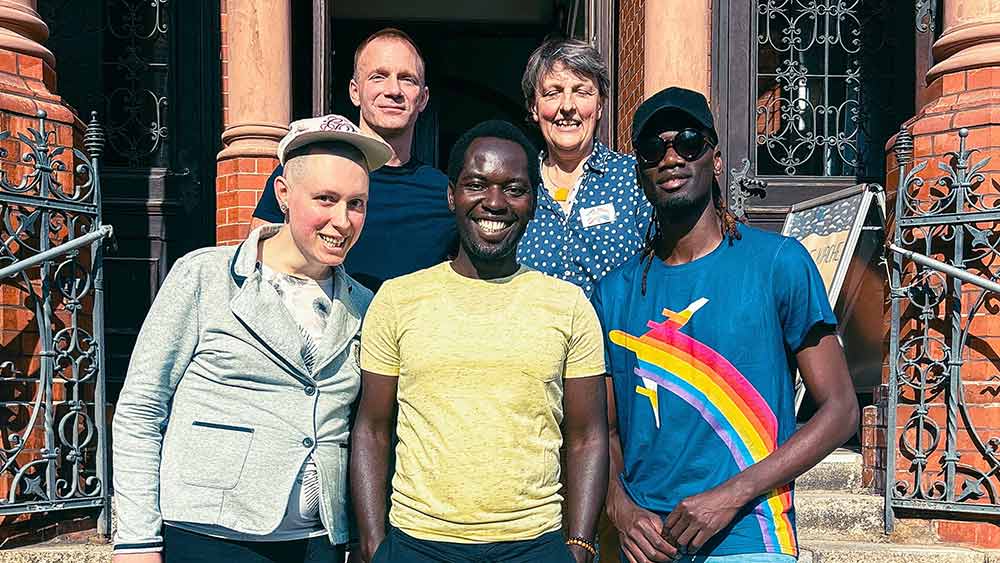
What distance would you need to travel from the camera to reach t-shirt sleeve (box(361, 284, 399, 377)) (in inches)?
96.9

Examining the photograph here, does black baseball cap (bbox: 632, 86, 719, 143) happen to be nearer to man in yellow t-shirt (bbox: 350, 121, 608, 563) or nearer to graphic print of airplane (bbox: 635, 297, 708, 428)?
man in yellow t-shirt (bbox: 350, 121, 608, 563)

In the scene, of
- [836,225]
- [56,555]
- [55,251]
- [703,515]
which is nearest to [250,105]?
[55,251]

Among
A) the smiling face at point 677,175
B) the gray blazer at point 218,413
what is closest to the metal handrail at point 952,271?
the smiling face at point 677,175

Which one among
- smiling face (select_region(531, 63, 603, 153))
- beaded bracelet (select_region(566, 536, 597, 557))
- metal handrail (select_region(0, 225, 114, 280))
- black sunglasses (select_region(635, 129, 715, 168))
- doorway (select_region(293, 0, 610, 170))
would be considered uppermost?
doorway (select_region(293, 0, 610, 170))

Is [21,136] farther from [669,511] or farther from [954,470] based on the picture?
[954,470]

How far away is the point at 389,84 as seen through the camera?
3.13 meters

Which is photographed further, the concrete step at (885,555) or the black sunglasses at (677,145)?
the concrete step at (885,555)

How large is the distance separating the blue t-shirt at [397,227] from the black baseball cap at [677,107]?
0.71 m

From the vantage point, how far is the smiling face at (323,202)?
2.46 m

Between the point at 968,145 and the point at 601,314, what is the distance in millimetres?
3270

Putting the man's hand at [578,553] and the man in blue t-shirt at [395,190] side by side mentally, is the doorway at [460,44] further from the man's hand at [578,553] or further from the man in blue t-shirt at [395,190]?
the man's hand at [578,553]

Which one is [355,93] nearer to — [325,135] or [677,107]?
[325,135]

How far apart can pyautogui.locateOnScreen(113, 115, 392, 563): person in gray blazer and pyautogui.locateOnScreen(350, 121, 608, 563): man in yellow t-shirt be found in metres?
0.12

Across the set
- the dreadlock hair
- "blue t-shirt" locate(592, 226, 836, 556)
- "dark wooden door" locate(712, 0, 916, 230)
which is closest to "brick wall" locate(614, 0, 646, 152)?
"dark wooden door" locate(712, 0, 916, 230)
